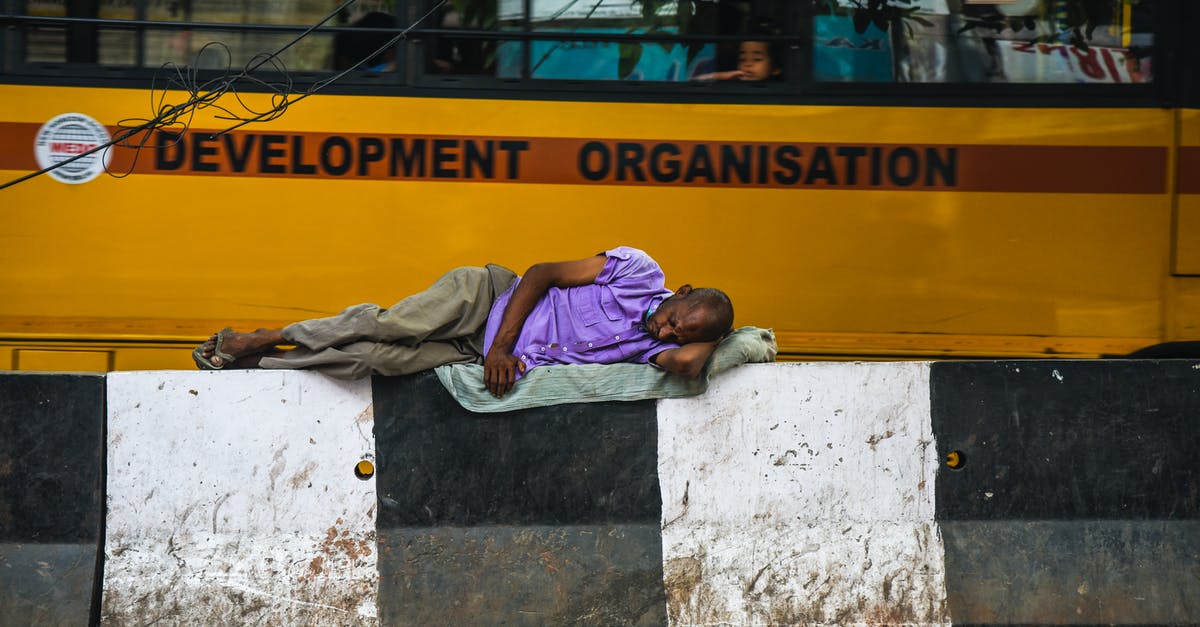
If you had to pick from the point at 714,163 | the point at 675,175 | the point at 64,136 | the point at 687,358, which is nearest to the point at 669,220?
the point at 675,175

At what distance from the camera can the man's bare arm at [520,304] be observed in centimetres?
346

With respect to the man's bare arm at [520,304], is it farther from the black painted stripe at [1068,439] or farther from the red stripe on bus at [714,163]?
the black painted stripe at [1068,439]

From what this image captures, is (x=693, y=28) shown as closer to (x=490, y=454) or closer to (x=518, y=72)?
(x=518, y=72)

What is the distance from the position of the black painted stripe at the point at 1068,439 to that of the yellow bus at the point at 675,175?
1.02 m

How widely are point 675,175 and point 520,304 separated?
46.4 inches

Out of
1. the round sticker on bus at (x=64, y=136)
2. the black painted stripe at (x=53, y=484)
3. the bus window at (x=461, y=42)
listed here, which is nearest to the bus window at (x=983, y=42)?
the bus window at (x=461, y=42)

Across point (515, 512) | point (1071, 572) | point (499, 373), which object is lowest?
point (1071, 572)

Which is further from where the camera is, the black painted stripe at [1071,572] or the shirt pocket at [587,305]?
the shirt pocket at [587,305]

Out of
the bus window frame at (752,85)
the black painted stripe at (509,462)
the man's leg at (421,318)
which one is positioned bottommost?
the black painted stripe at (509,462)

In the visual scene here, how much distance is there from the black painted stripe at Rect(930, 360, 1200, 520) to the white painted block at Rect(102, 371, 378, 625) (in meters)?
1.90

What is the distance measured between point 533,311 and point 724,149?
1281 mm

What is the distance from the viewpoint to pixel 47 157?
14.5ft

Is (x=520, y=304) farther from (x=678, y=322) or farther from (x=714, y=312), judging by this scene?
(x=714, y=312)

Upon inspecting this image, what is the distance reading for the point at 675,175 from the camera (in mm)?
4531
